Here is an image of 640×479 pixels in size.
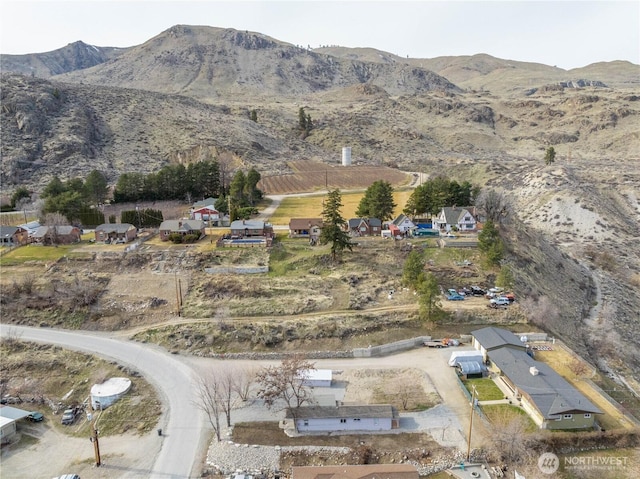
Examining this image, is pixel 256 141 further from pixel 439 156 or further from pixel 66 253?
pixel 66 253

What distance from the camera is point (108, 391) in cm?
3272

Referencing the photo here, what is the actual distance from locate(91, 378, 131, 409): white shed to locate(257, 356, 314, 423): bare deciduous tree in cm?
982

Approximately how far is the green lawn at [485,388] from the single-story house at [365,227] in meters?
24.9

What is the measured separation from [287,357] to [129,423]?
39.9 ft

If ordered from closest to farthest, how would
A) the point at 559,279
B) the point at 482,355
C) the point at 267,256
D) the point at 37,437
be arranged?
the point at 37,437 → the point at 482,355 → the point at 267,256 → the point at 559,279

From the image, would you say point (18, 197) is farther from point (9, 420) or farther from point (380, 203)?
point (380, 203)

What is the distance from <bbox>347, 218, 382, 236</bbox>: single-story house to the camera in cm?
5522

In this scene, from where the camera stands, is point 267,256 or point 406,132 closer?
point 267,256

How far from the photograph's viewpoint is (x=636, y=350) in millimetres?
44000

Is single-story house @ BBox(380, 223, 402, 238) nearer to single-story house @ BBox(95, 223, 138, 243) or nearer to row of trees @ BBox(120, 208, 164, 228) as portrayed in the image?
row of trees @ BBox(120, 208, 164, 228)

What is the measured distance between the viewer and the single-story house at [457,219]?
2178 inches

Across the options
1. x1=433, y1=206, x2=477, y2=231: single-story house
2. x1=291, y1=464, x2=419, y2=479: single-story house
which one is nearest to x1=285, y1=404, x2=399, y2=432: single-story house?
x1=291, y1=464, x2=419, y2=479: single-story house

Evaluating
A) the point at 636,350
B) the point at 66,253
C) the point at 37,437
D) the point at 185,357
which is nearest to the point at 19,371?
the point at 37,437

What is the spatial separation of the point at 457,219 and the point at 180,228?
32.9 metres
